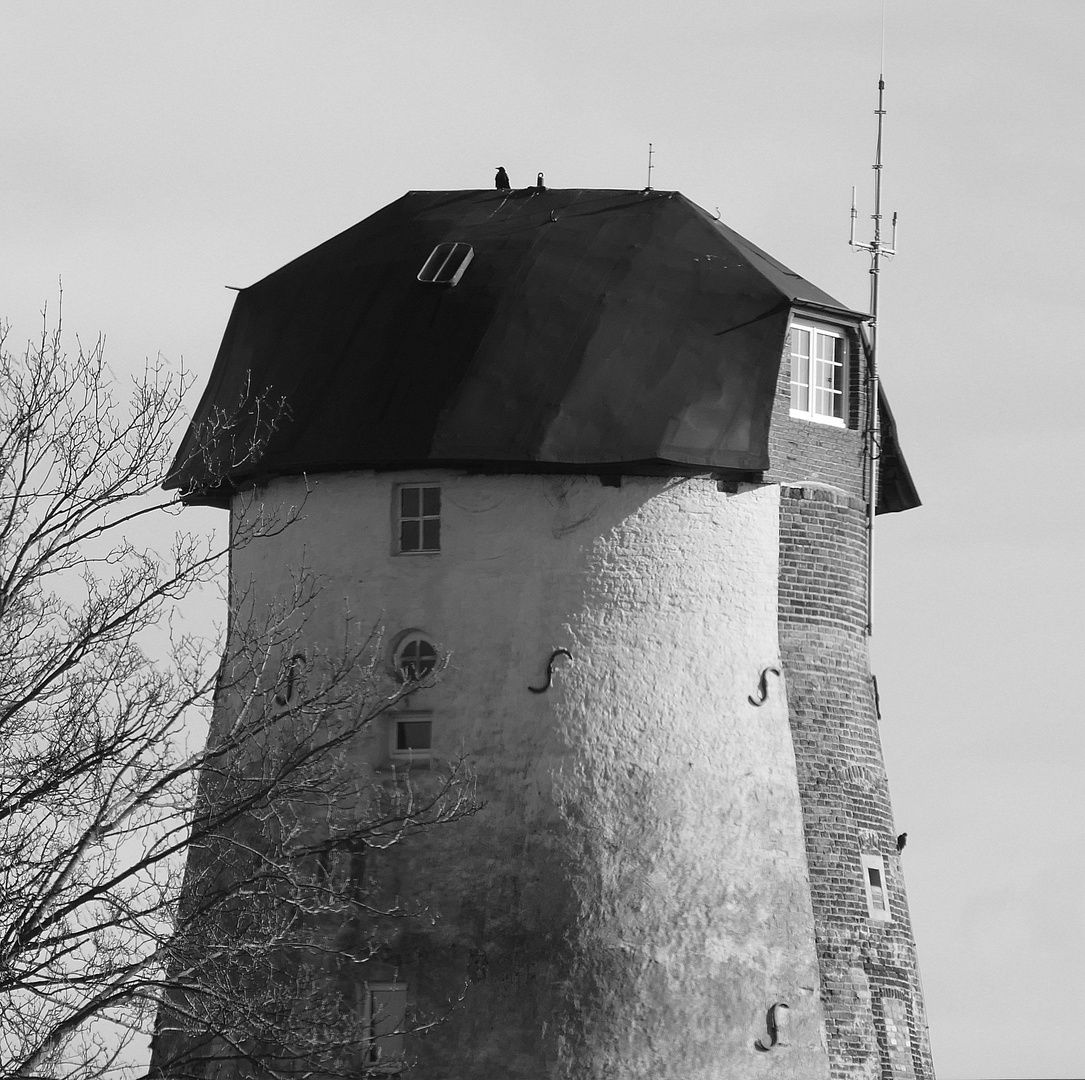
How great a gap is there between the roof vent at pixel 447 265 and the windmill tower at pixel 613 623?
4 centimetres

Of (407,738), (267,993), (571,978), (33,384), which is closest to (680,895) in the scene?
(571,978)

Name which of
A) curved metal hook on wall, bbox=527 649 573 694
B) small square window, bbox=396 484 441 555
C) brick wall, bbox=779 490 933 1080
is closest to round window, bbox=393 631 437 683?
small square window, bbox=396 484 441 555

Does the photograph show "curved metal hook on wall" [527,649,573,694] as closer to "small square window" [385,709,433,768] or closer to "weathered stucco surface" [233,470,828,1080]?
"weathered stucco surface" [233,470,828,1080]

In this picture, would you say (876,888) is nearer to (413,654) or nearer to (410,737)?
(410,737)

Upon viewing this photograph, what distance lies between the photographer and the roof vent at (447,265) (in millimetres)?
36031

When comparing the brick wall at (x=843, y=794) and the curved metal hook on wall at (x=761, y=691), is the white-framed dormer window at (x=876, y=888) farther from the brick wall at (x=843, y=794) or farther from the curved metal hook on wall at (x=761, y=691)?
the curved metal hook on wall at (x=761, y=691)

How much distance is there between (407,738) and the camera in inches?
1363

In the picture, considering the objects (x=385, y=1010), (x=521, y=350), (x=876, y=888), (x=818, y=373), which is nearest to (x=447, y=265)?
(x=521, y=350)

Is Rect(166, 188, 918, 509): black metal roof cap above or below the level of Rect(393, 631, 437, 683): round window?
above

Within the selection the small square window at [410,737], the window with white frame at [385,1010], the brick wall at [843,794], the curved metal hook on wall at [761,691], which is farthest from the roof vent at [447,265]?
the window with white frame at [385,1010]

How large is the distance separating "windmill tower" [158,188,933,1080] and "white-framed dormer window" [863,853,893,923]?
4cm

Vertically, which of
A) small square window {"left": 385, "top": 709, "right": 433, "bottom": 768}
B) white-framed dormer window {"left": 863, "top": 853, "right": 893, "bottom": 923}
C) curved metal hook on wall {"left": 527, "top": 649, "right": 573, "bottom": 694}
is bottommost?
white-framed dormer window {"left": 863, "top": 853, "right": 893, "bottom": 923}

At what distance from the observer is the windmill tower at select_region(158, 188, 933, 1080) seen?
33.6m

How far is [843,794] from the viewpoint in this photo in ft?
117
